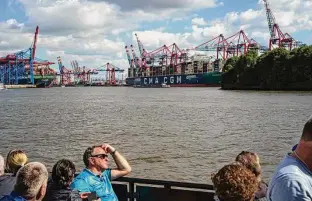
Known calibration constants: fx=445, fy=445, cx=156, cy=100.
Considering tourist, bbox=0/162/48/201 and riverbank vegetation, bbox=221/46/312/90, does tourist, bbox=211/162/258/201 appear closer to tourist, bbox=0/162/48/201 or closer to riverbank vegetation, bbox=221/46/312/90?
tourist, bbox=0/162/48/201

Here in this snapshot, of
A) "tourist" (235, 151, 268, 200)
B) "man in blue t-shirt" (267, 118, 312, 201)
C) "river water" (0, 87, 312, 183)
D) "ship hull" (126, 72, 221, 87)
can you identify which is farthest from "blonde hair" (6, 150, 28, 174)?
"ship hull" (126, 72, 221, 87)

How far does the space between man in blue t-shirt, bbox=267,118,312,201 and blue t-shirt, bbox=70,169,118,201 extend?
8.76 ft

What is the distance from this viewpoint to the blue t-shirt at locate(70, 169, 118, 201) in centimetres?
462

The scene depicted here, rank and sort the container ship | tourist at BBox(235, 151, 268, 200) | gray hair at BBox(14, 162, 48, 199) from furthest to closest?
the container ship, tourist at BBox(235, 151, 268, 200), gray hair at BBox(14, 162, 48, 199)

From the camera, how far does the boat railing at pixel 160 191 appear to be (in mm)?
4699

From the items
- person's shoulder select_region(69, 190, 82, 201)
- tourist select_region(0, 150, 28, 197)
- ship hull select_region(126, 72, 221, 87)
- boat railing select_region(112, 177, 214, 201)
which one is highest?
tourist select_region(0, 150, 28, 197)

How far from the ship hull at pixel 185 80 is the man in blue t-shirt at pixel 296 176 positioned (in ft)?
445

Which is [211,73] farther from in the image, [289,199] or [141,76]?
[289,199]

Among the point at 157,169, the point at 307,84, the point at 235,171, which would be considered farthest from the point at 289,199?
the point at 307,84

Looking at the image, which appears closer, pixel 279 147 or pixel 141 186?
pixel 141 186

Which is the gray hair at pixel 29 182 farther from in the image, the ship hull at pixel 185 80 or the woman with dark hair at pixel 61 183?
the ship hull at pixel 185 80

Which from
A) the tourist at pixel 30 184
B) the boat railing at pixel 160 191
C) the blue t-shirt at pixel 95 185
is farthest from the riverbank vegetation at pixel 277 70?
the tourist at pixel 30 184

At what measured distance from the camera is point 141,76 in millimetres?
186000

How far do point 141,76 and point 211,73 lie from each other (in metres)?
50.7
